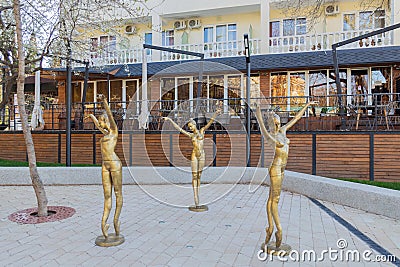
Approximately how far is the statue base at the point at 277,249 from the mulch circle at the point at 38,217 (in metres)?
3.27

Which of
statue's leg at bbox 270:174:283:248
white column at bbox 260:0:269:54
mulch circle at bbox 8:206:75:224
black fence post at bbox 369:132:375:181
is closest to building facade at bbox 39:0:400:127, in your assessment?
white column at bbox 260:0:269:54

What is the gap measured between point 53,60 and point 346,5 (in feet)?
42.7

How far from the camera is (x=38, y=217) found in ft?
17.0

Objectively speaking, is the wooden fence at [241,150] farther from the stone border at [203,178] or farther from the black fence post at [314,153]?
the stone border at [203,178]

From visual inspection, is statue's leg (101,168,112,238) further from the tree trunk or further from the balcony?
the balcony

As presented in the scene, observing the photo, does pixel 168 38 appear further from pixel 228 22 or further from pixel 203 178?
pixel 203 178

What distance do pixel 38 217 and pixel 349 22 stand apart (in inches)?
587

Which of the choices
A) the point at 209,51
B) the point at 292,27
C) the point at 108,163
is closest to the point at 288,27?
the point at 292,27

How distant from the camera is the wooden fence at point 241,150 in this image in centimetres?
Result: 816

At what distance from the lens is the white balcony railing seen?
13195 millimetres

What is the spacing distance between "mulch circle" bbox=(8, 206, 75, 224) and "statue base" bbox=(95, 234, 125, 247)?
147 centimetres

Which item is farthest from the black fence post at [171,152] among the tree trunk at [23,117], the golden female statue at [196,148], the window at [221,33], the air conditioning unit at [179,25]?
the air conditioning unit at [179,25]

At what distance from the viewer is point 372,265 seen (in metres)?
3.37

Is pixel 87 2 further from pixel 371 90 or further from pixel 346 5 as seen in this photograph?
pixel 346 5
